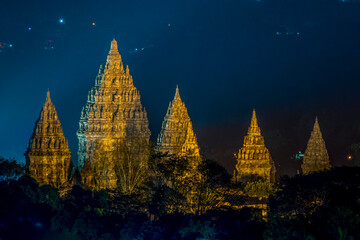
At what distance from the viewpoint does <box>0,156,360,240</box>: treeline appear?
9762 centimetres

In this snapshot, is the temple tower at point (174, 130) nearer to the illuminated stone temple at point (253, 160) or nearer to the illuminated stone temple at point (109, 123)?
the illuminated stone temple at point (109, 123)

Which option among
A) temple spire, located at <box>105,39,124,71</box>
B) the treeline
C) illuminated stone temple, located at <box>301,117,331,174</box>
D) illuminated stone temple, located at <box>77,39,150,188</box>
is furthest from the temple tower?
the treeline

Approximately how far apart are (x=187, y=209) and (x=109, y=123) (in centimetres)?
3059

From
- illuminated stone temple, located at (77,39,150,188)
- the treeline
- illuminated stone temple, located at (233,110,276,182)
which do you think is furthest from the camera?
illuminated stone temple, located at (77,39,150,188)

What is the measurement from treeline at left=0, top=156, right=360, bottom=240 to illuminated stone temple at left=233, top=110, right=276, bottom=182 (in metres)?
6.89

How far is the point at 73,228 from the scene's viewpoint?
350ft

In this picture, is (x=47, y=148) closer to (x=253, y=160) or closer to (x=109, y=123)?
(x=109, y=123)

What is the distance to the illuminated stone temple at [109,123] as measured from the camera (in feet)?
445

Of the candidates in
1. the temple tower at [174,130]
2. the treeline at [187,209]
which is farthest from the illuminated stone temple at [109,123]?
the treeline at [187,209]

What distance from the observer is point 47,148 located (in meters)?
132

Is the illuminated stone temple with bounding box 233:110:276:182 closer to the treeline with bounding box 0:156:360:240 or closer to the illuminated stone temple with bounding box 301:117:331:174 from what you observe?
the treeline with bounding box 0:156:360:240

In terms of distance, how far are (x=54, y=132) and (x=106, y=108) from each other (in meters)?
10.4

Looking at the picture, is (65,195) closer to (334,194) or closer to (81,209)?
(81,209)

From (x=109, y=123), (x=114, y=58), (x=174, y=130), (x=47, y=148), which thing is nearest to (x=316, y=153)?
(x=174, y=130)
